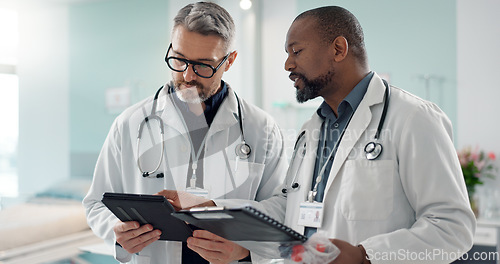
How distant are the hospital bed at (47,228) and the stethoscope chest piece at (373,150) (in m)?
2.45

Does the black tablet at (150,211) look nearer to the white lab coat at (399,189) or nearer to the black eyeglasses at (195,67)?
the white lab coat at (399,189)

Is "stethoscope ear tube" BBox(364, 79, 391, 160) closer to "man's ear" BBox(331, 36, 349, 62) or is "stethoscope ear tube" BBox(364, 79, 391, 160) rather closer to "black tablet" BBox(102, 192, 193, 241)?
"man's ear" BBox(331, 36, 349, 62)

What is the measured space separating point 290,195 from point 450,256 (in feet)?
1.64

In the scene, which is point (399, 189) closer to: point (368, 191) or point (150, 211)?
point (368, 191)

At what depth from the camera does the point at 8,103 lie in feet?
9.56

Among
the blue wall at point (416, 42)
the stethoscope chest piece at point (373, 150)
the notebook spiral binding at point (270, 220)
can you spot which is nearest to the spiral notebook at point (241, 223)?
the notebook spiral binding at point (270, 220)

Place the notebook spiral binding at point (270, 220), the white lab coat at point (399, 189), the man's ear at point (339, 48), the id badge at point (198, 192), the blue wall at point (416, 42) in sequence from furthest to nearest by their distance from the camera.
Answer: the blue wall at point (416, 42), the id badge at point (198, 192), the man's ear at point (339, 48), the white lab coat at point (399, 189), the notebook spiral binding at point (270, 220)

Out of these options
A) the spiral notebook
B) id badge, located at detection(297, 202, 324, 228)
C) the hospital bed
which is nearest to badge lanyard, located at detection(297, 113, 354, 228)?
id badge, located at detection(297, 202, 324, 228)

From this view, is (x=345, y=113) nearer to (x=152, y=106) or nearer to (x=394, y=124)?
(x=394, y=124)

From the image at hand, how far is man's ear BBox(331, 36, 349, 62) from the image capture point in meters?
1.40

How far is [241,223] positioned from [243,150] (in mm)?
623

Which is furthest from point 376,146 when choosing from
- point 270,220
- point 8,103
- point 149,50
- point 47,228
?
point 149,50

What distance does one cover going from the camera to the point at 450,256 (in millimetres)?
1208

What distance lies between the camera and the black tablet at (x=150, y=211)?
3.97 feet
